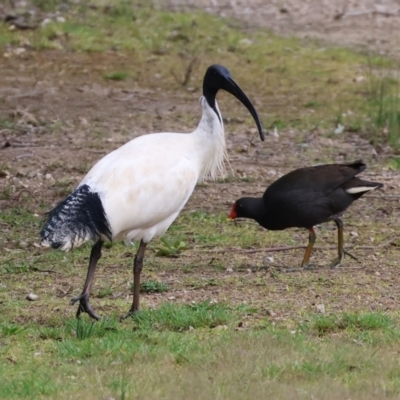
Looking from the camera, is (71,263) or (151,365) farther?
(71,263)

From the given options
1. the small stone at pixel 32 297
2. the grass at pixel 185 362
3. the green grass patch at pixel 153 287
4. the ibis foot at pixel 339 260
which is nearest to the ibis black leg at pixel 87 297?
the grass at pixel 185 362

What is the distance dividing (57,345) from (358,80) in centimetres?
1112

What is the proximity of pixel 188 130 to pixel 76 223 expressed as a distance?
6778 mm

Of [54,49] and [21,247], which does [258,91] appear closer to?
Answer: [54,49]

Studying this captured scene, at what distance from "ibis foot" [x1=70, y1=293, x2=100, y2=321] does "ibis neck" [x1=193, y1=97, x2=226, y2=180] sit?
133 cm

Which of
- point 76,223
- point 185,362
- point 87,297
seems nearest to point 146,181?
point 76,223

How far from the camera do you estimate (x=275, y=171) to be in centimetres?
1182

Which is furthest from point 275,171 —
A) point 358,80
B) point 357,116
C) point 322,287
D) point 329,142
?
point 358,80

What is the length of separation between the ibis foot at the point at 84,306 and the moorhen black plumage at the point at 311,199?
6.92 ft

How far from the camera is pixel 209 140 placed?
25.5 feet

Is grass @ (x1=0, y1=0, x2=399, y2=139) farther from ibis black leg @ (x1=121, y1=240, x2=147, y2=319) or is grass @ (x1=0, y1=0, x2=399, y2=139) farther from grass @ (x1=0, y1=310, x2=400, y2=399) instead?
grass @ (x1=0, y1=310, x2=400, y2=399)

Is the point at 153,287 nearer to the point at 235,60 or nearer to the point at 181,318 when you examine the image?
the point at 181,318

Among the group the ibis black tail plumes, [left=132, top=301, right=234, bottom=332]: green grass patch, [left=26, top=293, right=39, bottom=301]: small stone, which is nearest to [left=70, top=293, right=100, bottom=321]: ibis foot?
[left=132, top=301, right=234, bottom=332]: green grass patch

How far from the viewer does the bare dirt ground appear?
792 cm
